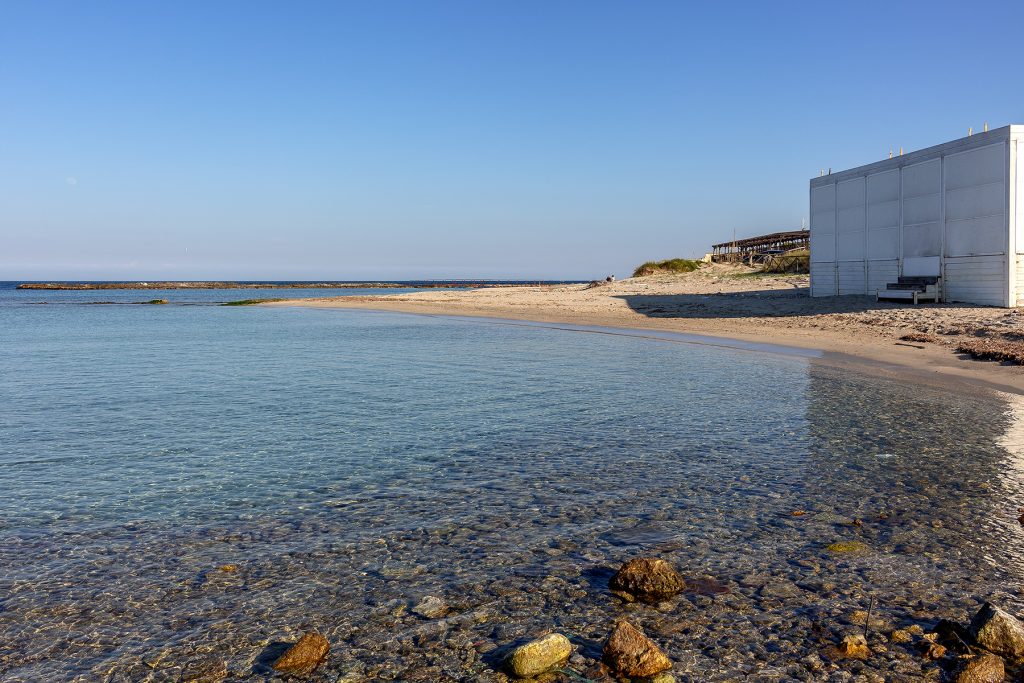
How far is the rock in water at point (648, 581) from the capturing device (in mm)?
5613

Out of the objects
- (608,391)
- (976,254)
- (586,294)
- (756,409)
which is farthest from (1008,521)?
(586,294)

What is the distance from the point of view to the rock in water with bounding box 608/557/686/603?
561 centimetres

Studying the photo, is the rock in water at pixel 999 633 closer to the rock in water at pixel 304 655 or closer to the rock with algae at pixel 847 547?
the rock with algae at pixel 847 547

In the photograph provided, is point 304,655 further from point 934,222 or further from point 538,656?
point 934,222

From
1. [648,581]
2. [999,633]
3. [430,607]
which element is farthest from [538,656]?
[999,633]

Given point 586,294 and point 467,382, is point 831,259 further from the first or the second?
point 467,382

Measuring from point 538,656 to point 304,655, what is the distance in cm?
153

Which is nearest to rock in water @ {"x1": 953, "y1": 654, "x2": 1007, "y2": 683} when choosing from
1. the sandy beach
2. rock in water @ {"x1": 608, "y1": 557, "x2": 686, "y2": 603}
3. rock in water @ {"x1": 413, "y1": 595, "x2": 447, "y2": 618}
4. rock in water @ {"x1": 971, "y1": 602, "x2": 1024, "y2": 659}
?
rock in water @ {"x1": 971, "y1": 602, "x2": 1024, "y2": 659}

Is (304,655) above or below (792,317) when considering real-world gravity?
below

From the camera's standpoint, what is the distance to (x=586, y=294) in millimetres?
51625

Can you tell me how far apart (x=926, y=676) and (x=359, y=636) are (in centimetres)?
368

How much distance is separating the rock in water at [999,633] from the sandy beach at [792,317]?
40.0 feet

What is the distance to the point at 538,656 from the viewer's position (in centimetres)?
463

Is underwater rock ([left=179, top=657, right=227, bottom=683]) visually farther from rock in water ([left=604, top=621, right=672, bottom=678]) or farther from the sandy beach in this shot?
the sandy beach
